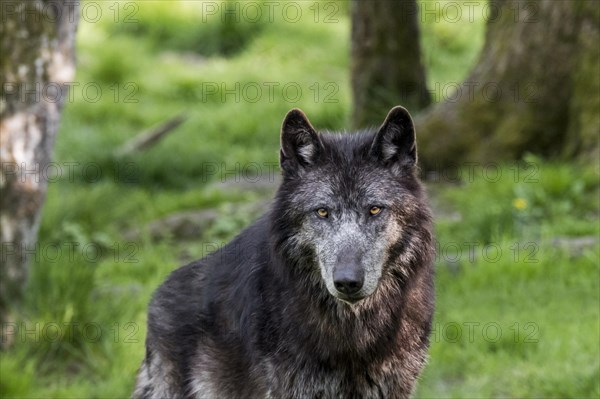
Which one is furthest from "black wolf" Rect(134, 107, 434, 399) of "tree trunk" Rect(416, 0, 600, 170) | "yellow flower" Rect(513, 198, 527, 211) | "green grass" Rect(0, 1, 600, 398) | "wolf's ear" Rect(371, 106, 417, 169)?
"tree trunk" Rect(416, 0, 600, 170)

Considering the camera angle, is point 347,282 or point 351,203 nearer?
point 347,282

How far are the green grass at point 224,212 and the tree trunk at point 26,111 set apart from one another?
0.98ft

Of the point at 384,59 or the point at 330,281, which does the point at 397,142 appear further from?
the point at 384,59

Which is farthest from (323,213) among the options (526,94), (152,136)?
(152,136)

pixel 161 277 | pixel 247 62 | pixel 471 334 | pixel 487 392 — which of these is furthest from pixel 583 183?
pixel 247 62

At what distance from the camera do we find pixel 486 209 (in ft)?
25.1

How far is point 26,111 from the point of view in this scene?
6051 millimetres

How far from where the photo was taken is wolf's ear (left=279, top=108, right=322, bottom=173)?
420 cm

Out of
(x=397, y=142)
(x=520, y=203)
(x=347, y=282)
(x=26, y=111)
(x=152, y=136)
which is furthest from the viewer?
(x=152, y=136)

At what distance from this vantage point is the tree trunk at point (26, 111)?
6.01 meters

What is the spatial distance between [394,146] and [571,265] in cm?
318

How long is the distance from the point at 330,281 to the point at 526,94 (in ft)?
16.4

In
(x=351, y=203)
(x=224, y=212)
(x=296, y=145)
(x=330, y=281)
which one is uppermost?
(x=296, y=145)

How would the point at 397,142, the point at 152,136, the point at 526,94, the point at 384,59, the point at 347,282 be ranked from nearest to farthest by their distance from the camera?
the point at 347,282 < the point at 397,142 < the point at 526,94 < the point at 384,59 < the point at 152,136
